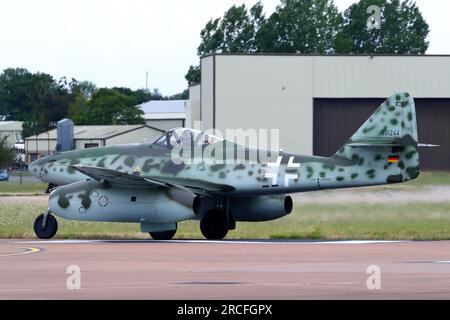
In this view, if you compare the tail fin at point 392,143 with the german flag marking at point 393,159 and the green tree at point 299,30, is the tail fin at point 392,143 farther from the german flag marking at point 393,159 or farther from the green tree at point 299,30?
the green tree at point 299,30

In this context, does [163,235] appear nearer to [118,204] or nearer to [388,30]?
[118,204]

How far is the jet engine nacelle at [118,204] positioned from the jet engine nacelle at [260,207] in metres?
2.16

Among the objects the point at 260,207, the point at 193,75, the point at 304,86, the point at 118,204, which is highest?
→ the point at 193,75

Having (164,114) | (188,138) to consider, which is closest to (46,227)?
(188,138)

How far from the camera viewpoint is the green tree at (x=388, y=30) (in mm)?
102250

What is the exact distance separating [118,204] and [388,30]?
81606 millimetres

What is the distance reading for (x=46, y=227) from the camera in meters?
25.8

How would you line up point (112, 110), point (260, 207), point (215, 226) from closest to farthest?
point (215, 226) < point (260, 207) < point (112, 110)

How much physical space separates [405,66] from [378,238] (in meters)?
32.9

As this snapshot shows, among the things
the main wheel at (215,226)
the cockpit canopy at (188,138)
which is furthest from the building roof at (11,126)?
the main wheel at (215,226)

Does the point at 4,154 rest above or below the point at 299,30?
below

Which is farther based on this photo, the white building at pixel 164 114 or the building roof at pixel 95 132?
the white building at pixel 164 114

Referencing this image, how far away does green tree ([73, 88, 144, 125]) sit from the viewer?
A: 10581cm
